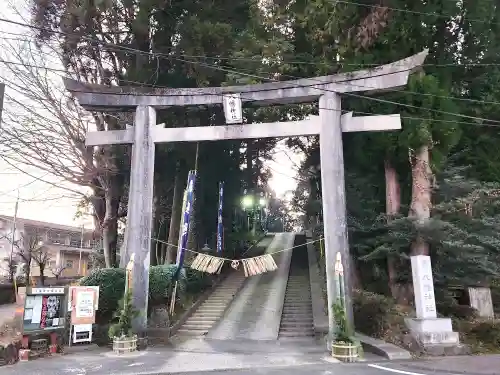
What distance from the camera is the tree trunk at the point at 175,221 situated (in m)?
15.9

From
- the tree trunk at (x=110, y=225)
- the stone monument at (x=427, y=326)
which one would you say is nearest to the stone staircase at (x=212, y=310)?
the tree trunk at (x=110, y=225)

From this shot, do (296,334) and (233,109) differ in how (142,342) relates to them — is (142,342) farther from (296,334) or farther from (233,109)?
(233,109)

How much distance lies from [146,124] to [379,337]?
336 inches

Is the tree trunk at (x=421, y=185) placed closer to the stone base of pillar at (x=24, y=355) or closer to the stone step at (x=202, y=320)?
the stone step at (x=202, y=320)

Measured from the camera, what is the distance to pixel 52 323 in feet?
32.3

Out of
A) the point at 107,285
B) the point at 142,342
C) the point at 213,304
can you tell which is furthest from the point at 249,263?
the point at 213,304

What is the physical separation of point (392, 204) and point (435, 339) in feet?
15.4

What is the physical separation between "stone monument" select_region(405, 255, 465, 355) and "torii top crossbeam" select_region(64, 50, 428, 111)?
4.56 metres

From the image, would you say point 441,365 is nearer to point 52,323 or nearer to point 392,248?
point 392,248

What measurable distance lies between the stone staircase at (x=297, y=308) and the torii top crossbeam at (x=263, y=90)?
22.7ft

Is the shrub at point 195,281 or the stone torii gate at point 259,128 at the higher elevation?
the stone torii gate at point 259,128

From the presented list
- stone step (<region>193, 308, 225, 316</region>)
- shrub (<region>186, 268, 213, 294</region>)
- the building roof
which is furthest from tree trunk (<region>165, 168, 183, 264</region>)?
the building roof

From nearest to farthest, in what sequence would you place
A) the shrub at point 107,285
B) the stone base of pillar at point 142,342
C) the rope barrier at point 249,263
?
the stone base of pillar at point 142,342
the shrub at point 107,285
the rope barrier at point 249,263

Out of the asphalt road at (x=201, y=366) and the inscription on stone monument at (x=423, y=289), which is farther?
the inscription on stone monument at (x=423, y=289)
